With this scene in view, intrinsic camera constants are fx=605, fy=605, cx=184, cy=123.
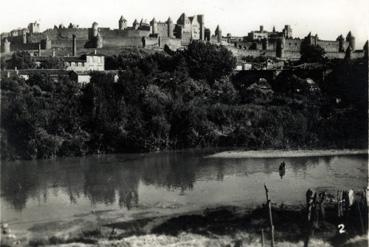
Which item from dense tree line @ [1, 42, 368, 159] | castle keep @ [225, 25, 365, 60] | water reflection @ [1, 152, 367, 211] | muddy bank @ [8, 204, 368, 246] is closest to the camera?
muddy bank @ [8, 204, 368, 246]

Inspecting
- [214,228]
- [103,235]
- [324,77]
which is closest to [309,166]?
[214,228]

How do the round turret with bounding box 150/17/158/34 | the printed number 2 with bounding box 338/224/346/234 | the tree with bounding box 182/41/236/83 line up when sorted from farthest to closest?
the round turret with bounding box 150/17/158/34 < the tree with bounding box 182/41/236/83 < the printed number 2 with bounding box 338/224/346/234

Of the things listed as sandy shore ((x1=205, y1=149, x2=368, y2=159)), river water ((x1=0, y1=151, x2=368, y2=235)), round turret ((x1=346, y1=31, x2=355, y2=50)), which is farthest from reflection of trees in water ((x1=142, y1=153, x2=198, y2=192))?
round turret ((x1=346, y1=31, x2=355, y2=50))

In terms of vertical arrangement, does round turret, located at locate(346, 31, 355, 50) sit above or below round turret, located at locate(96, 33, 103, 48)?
above

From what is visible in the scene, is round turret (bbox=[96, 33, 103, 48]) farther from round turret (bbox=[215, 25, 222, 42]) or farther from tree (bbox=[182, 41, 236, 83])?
round turret (bbox=[215, 25, 222, 42])

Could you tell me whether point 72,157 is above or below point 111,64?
below

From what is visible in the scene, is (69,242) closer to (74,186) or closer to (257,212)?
(257,212)

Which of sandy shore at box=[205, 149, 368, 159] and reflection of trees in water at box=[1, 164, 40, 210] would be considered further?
sandy shore at box=[205, 149, 368, 159]
